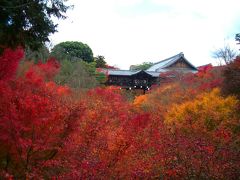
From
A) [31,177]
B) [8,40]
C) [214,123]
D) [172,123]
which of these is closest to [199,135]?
[214,123]

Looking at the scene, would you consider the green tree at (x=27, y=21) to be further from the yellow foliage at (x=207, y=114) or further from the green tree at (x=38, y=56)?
the green tree at (x=38, y=56)

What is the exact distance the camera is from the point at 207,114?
15164mm

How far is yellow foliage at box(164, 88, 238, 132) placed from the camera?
48.6ft

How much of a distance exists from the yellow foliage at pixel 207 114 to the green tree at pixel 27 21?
27.2 feet

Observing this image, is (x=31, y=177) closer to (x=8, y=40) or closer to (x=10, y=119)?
(x=10, y=119)

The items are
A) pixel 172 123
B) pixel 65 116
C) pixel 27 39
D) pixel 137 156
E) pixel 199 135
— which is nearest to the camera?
pixel 27 39

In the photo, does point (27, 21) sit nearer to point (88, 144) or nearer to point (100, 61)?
point (88, 144)

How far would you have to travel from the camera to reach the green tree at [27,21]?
8.09 meters

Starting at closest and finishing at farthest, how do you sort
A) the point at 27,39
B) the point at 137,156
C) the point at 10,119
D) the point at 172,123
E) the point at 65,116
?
the point at 10,119
the point at 27,39
the point at 65,116
the point at 137,156
the point at 172,123

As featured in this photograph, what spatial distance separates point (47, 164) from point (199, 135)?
7242 millimetres

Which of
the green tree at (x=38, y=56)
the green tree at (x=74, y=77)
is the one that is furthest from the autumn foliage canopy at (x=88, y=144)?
the green tree at (x=38, y=56)

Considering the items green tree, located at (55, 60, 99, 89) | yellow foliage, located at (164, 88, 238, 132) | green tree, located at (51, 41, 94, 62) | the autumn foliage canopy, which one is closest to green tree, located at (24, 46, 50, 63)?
green tree, located at (55, 60, 99, 89)

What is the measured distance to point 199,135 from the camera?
14.0 metres

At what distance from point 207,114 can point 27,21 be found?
9.54 m
